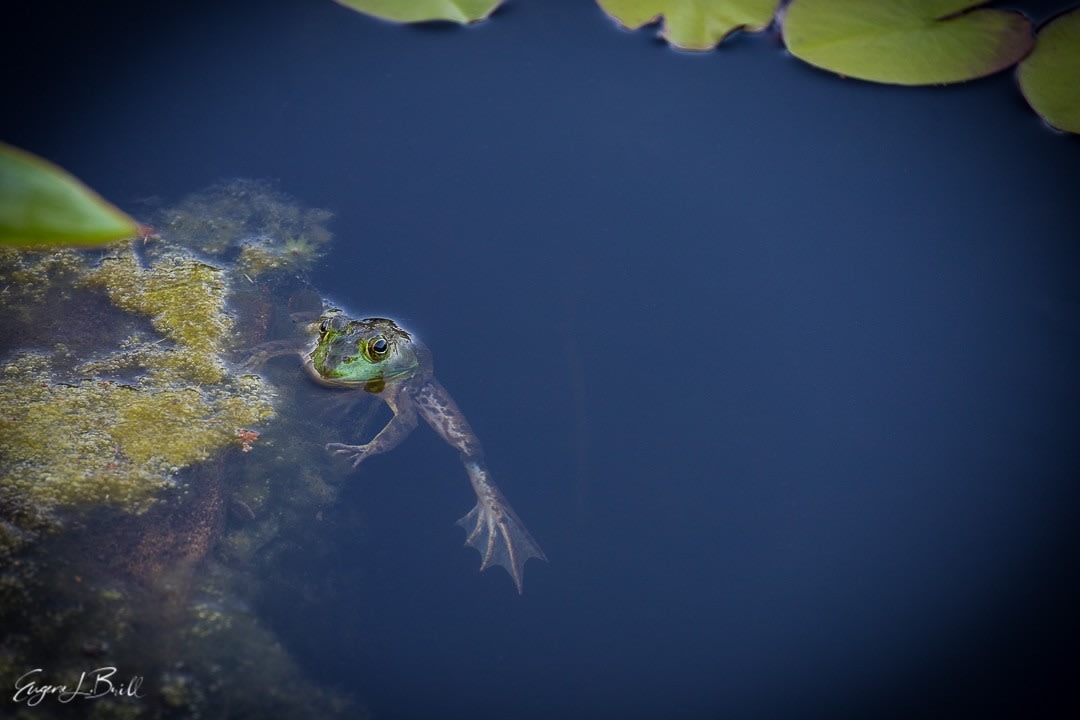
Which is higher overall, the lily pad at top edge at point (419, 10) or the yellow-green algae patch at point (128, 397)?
the lily pad at top edge at point (419, 10)

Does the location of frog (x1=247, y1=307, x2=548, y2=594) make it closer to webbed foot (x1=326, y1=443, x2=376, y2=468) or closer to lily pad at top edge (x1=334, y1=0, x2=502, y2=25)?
webbed foot (x1=326, y1=443, x2=376, y2=468)

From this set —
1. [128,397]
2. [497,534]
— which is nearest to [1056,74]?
[497,534]

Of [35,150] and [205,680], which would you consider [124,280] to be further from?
[205,680]

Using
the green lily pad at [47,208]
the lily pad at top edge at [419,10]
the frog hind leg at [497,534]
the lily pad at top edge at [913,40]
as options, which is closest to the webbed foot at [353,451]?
the frog hind leg at [497,534]

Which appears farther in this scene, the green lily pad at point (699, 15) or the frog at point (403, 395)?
the green lily pad at point (699, 15)

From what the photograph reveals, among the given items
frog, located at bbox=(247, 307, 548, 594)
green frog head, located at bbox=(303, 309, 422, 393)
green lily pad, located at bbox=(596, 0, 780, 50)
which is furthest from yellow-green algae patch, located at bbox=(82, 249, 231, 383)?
green lily pad, located at bbox=(596, 0, 780, 50)

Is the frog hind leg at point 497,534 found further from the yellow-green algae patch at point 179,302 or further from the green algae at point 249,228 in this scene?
the green algae at point 249,228

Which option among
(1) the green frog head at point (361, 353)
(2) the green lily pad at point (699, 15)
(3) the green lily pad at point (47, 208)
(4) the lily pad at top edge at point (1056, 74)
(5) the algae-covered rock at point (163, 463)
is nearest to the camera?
(3) the green lily pad at point (47, 208)

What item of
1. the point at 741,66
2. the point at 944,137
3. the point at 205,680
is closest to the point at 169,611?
the point at 205,680
